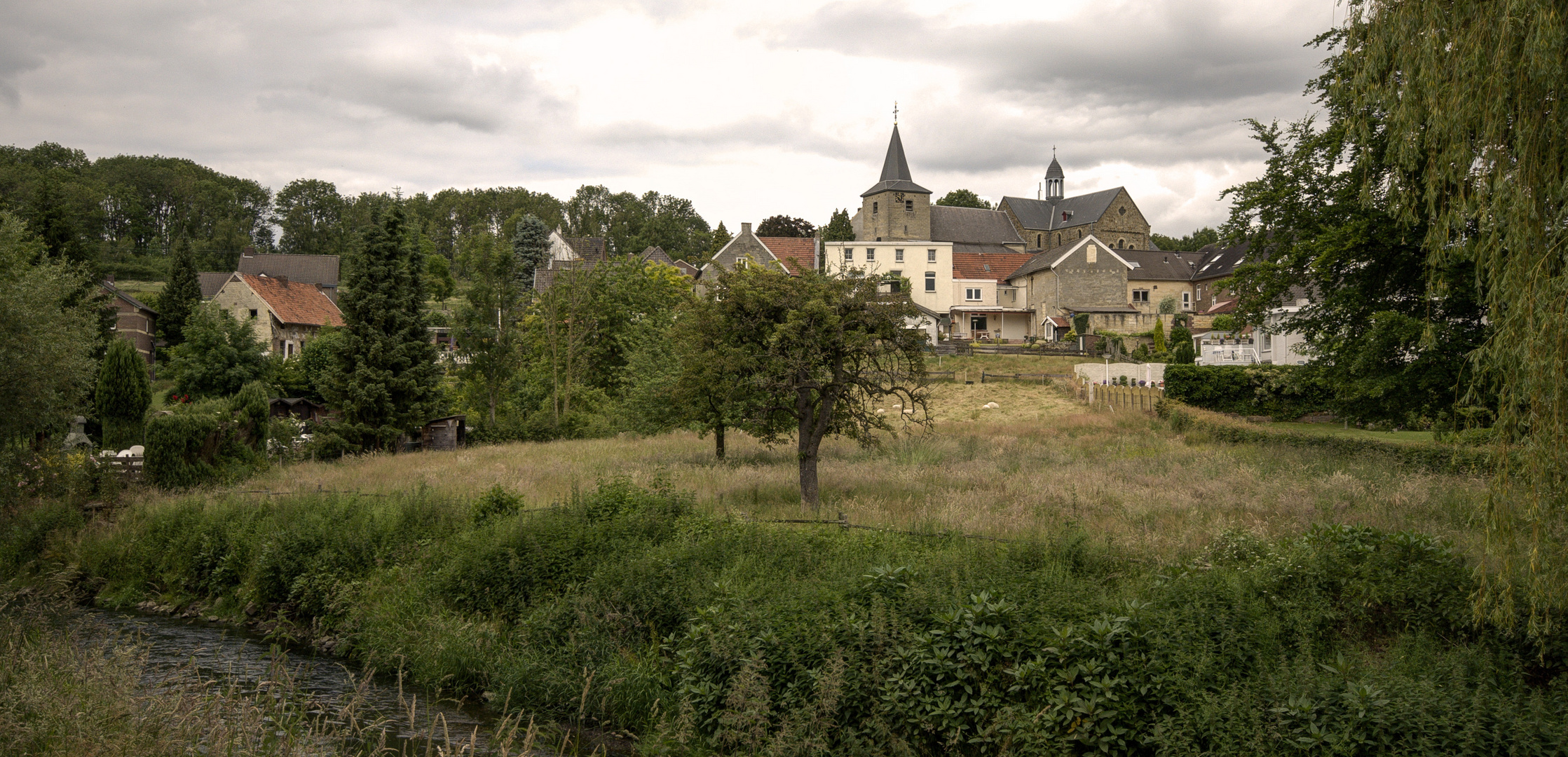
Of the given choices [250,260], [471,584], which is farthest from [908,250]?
[250,260]

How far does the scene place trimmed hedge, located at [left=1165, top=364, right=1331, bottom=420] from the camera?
32.3 meters

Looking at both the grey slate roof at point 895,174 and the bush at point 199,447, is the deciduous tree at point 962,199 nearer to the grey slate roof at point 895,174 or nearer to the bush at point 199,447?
the grey slate roof at point 895,174

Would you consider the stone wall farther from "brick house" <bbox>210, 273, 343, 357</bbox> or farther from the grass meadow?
the grass meadow

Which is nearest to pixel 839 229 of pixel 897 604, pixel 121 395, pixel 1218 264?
pixel 1218 264

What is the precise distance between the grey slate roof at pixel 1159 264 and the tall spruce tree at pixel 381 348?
57.4 m

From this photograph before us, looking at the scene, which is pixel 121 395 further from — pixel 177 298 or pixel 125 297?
pixel 177 298

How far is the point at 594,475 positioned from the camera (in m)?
20.3

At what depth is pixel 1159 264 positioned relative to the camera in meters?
73.8

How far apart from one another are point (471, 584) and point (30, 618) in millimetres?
6288

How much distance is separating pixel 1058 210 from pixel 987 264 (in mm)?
22418

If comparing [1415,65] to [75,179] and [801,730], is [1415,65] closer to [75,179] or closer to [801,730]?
[801,730]

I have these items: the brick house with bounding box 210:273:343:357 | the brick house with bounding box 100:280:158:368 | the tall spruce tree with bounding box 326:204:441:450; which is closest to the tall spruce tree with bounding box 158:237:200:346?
the brick house with bounding box 100:280:158:368

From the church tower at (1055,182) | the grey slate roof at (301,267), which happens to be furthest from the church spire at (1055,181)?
the grey slate roof at (301,267)

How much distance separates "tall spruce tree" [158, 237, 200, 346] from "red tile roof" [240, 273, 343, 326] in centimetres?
300
